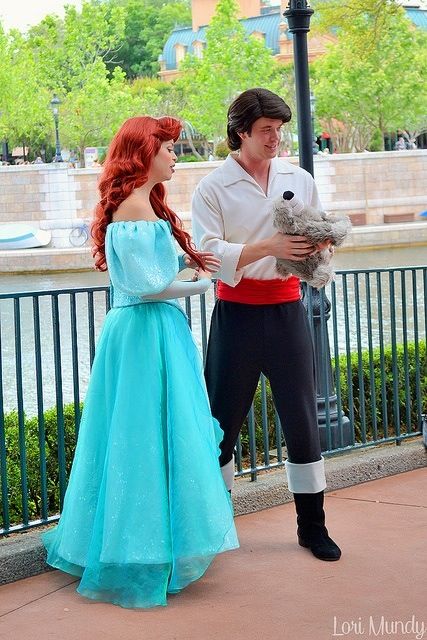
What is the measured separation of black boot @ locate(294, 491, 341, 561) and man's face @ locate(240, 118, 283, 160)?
1.25 m

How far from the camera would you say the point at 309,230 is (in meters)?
3.64

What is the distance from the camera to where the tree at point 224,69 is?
46.9 metres

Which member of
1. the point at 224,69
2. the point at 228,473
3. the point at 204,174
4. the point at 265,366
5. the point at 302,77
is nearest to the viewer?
the point at 265,366

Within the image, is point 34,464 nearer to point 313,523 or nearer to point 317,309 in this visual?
point 313,523

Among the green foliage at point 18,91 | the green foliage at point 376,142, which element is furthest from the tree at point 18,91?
the green foliage at point 376,142

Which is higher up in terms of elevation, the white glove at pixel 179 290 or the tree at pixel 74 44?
the tree at pixel 74 44

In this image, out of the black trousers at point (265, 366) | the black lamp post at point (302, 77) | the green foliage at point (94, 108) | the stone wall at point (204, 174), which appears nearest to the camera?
the black trousers at point (265, 366)

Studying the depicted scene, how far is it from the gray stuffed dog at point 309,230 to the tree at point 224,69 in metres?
43.6

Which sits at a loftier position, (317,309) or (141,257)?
(141,257)

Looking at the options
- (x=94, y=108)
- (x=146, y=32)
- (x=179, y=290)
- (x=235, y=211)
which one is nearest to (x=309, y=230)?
(x=235, y=211)

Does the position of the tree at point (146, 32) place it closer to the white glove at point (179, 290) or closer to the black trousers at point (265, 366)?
the black trousers at point (265, 366)

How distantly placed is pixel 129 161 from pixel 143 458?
1.00 meters

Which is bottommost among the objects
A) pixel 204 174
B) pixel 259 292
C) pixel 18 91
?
pixel 259 292

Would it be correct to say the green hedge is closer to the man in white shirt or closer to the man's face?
the man in white shirt
